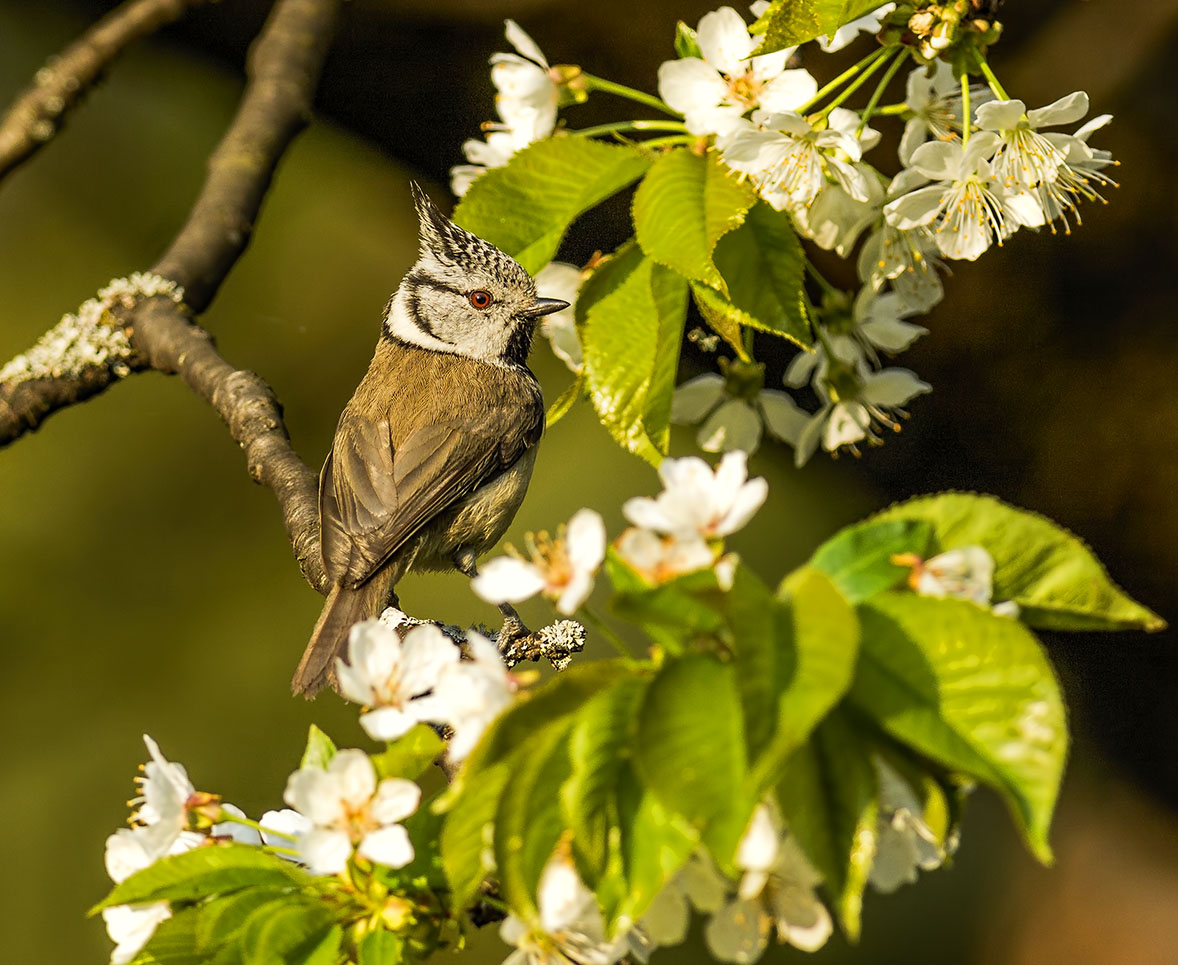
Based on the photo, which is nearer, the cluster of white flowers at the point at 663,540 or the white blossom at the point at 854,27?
the cluster of white flowers at the point at 663,540

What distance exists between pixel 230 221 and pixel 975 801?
9.23ft

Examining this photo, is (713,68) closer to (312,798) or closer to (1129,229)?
(312,798)

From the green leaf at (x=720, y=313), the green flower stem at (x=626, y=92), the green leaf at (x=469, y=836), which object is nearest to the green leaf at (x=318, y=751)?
the green leaf at (x=469, y=836)

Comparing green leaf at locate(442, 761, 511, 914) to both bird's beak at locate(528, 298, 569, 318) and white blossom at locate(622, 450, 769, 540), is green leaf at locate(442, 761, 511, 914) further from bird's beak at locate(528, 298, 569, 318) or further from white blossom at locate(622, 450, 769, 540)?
bird's beak at locate(528, 298, 569, 318)

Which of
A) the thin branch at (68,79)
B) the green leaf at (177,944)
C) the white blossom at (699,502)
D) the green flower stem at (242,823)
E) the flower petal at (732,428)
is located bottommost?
the green leaf at (177,944)

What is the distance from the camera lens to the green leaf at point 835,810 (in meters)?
0.71

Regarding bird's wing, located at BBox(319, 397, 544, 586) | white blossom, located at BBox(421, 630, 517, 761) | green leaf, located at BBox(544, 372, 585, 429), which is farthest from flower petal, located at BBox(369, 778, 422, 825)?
bird's wing, located at BBox(319, 397, 544, 586)

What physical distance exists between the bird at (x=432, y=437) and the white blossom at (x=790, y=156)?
30.2 inches

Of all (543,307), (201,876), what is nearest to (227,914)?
(201,876)

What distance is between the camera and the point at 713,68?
140cm

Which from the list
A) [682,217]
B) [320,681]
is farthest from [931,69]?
[320,681]

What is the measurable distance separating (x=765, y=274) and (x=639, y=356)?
0.56 feet

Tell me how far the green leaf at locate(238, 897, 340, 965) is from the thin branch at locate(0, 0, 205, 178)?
2.27 meters

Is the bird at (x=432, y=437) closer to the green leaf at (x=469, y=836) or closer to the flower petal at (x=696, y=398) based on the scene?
the flower petal at (x=696, y=398)
